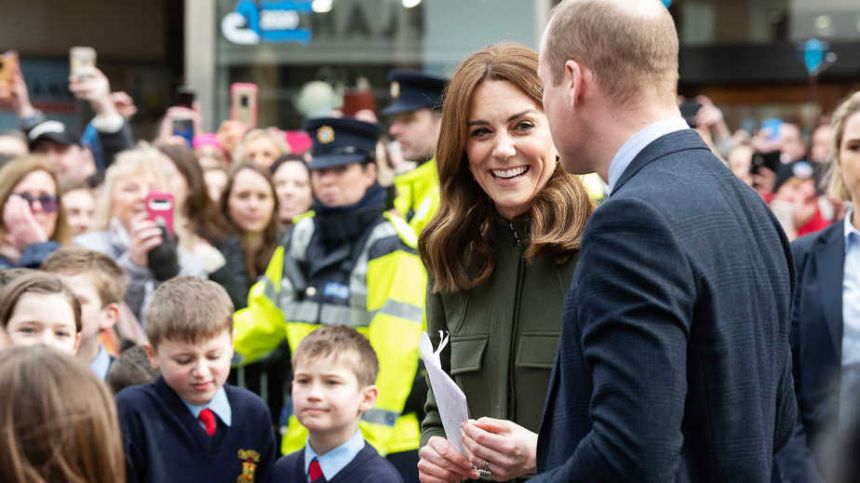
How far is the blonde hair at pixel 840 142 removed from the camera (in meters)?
4.66

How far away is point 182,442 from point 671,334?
2243 mm

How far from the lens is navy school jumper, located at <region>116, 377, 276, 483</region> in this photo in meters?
3.90

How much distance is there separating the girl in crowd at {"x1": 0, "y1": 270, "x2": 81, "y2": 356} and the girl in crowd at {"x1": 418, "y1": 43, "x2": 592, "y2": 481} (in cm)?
136

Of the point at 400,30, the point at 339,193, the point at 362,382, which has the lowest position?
the point at 362,382

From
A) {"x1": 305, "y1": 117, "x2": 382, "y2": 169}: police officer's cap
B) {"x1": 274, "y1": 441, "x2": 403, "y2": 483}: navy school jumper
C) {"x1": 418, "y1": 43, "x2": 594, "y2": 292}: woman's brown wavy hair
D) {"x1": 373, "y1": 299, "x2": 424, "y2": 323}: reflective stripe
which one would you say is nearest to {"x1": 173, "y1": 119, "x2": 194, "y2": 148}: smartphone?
{"x1": 305, "y1": 117, "x2": 382, "y2": 169}: police officer's cap

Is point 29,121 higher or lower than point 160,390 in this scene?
higher

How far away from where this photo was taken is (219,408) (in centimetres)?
407

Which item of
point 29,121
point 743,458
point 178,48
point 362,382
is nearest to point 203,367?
point 362,382

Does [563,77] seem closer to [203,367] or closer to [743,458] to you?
[743,458]

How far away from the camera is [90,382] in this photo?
2.21m

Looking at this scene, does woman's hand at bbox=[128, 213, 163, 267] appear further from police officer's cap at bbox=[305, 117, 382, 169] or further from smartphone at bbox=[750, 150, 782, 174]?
smartphone at bbox=[750, 150, 782, 174]

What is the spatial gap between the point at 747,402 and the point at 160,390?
7.68 feet

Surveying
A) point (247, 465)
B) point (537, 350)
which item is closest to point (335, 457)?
point (247, 465)

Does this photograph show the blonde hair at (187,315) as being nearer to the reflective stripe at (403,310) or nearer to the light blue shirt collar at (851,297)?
the reflective stripe at (403,310)
